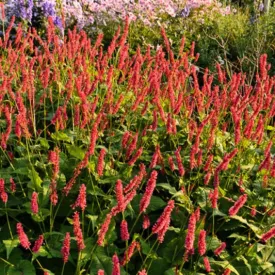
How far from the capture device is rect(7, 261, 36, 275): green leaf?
2246mm

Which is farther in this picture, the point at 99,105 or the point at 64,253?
the point at 99,105

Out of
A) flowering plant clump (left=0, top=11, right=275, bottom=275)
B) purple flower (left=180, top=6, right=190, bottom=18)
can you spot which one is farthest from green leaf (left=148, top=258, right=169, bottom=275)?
purple flower (left=180, top=6, right=190, bottom=18)

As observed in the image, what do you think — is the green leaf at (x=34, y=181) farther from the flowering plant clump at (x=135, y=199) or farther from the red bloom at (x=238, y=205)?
the red bloom at (x=238, y=205)

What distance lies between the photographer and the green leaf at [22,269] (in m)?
2.25

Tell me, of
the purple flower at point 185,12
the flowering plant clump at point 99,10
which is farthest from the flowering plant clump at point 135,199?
the purple flower at point 185,12

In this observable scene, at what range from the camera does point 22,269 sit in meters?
2.27

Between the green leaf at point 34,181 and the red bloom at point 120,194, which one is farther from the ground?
the red bloom at point 120,194

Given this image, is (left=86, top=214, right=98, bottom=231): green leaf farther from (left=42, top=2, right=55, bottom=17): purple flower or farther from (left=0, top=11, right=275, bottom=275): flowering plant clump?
(left=42, top=2, right=55, bottom=17): purple flower

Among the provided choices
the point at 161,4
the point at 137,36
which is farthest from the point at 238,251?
the point at 161,4

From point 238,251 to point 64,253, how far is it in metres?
0.96

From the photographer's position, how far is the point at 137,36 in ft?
24.4

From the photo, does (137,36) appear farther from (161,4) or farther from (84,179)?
(84,179)

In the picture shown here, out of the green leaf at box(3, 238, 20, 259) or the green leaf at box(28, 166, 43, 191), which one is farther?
the green leaf at box(28, 166, 43, 191)

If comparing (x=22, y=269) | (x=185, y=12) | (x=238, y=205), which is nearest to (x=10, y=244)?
(x=22, y=269)
